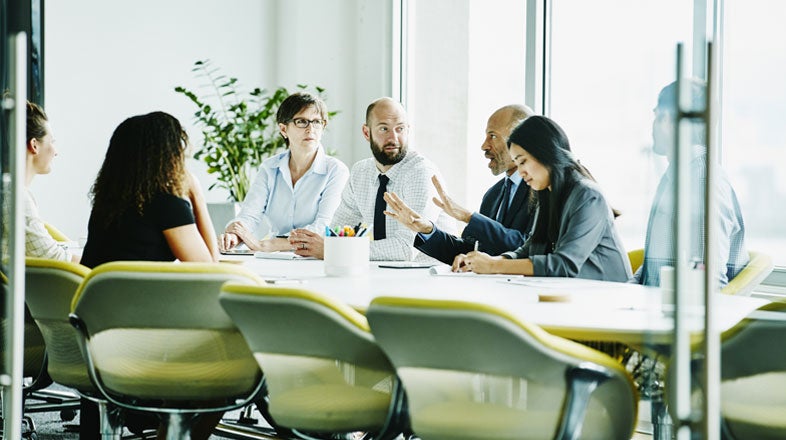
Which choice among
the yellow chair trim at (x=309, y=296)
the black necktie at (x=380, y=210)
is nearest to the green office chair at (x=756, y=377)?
the yellow chair trim at (x=309, y=296)

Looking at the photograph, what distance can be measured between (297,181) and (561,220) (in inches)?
82.6

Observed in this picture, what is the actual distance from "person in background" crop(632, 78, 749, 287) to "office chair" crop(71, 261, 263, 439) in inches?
44.9

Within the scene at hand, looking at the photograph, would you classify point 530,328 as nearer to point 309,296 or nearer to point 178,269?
point 309,296

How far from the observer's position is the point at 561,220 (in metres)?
3.32

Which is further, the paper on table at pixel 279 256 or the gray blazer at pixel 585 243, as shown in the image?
the paper on table at pixel 279 256

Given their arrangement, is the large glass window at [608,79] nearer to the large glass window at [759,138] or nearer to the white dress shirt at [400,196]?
the large glass window at [759,138]

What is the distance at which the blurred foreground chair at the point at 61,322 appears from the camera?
2.69 m

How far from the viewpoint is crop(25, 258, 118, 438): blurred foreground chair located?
2.69 metres

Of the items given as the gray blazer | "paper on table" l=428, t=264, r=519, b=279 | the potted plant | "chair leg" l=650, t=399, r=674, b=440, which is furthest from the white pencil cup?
the potted plant

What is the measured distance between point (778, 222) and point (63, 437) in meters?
3.55

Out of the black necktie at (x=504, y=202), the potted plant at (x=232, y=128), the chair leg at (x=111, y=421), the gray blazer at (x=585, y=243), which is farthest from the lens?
the potted plant at (x=232, y=128)

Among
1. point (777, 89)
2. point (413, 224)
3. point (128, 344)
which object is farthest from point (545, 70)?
point (777, 89)

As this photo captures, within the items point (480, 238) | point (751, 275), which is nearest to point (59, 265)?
point (480, 238)

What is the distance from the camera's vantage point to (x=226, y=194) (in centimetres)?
750
